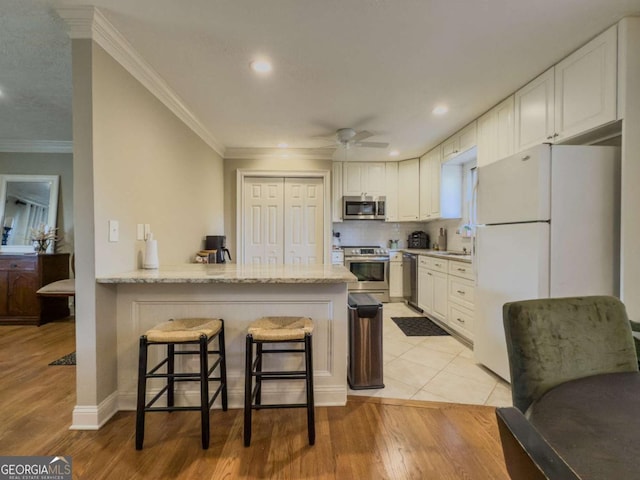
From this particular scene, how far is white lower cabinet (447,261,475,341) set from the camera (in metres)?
3.01

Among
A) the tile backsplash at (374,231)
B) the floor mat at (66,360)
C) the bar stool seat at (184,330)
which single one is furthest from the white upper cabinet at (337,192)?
the floor mat at (66,360)

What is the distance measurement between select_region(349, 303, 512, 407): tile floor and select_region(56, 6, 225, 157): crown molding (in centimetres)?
281

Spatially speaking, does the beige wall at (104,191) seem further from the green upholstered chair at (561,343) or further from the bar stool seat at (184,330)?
the green upholstered chair at (561,343)

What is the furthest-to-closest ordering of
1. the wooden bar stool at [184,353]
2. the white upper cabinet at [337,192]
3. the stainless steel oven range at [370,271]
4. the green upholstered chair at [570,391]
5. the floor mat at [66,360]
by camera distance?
the white upper cabinet at [337,192] < the stainless steel oven range at [370,271] < the floor mat at [66,360] < the wooden bar stool at [184,353] < the green upholstered chair at [570,391]

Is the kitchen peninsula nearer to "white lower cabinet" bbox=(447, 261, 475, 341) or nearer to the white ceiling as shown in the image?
the white ceiling

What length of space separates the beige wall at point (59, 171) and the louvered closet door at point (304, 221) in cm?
307

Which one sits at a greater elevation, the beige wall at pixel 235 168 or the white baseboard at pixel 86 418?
the beige wall at pixel 235 168

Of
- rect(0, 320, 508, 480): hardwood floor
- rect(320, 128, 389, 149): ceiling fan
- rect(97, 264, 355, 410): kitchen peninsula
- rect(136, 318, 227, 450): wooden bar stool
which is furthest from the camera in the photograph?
rect(320, 128, 389, 149): ceiling fan

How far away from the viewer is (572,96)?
204cm

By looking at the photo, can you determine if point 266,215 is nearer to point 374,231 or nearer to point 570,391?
point 374,231

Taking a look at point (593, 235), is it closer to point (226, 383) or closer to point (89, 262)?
point (226, 383)

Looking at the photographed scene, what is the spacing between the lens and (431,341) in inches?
127

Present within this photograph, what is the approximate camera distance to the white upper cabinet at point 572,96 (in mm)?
1826

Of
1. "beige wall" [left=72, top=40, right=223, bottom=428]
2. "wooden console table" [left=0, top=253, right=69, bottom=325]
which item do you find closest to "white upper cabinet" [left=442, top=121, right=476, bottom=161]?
"beige wall" [left=72, top=40, right=223, bottom=428]
